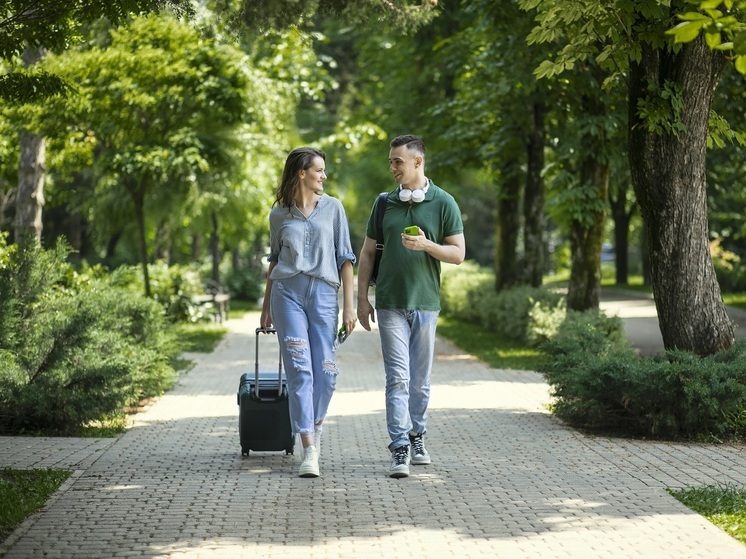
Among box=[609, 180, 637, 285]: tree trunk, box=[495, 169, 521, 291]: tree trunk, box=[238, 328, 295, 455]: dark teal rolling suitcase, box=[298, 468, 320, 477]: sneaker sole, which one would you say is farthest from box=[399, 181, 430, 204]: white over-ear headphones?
box=[609, 180, 637, 285]: tree trunk

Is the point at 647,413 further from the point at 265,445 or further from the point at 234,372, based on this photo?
the point at 234,372

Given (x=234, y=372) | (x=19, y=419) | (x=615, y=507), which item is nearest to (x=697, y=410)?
(x=615, y=507)

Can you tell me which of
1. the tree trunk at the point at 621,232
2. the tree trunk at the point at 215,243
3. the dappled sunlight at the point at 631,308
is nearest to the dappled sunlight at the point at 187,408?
the dappled sunlight at the point at 631,308

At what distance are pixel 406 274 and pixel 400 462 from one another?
1189 mm

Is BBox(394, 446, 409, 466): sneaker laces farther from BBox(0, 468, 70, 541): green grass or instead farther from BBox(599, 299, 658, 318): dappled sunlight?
BBox(599, 299, 658, 318): dappled sunlight

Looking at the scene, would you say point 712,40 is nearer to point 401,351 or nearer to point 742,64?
point 742,64

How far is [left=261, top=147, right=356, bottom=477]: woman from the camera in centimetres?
770

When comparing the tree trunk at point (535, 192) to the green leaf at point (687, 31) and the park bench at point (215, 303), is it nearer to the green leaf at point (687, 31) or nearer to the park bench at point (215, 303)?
the park bench at point (215, 303)

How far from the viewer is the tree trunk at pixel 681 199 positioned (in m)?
10.2

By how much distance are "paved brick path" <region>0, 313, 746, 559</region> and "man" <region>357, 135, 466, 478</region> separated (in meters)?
0.54

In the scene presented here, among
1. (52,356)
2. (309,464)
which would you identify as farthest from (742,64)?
(52,356)

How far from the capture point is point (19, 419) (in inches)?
386

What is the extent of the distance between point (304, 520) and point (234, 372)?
9.67 metres

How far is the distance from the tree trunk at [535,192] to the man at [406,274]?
479 inches
